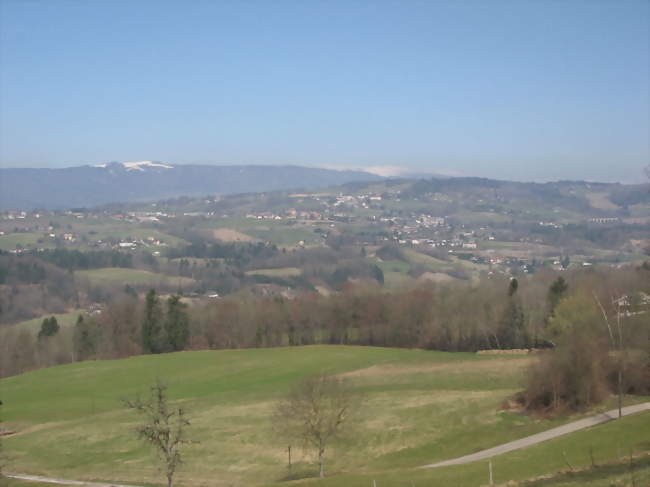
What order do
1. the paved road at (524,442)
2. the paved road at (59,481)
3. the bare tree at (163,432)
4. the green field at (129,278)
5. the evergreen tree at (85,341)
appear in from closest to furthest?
the bare tree at (163,432), the paved road at (524,442), the paved road at (59,481), the evergreen tree at (85,341), the green field at (129,278)

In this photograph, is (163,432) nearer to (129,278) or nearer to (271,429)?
(271,429)

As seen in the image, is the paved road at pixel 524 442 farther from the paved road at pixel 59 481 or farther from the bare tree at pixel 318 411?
the bare tree at pixel 318 411

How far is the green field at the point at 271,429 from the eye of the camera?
31.6 metres

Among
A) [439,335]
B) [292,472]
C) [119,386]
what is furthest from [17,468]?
[439,335]

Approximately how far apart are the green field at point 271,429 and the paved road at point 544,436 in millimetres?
1251

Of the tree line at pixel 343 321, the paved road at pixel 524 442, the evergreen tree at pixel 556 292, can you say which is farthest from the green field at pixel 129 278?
the paved road at pixel 524 442

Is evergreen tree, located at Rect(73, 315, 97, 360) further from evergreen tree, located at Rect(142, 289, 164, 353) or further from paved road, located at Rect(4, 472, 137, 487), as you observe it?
paved road, located at Rect(4, 472, 137, 487)

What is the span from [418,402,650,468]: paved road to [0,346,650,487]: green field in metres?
1.25

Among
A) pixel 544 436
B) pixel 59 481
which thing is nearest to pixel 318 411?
pixel 544 436

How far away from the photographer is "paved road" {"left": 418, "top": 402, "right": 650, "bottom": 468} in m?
34.3

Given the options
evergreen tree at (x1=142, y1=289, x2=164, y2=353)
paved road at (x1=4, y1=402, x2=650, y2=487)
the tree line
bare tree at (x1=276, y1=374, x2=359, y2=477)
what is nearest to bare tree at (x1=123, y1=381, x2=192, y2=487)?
paved road at (x1=4, y1=402, x2=650, y2=487)

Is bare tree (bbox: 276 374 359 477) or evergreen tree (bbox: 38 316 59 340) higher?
bare tree (bbox: 276 374 359 477)

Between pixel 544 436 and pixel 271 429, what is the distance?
17.7m

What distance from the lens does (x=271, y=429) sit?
44.5 meters
